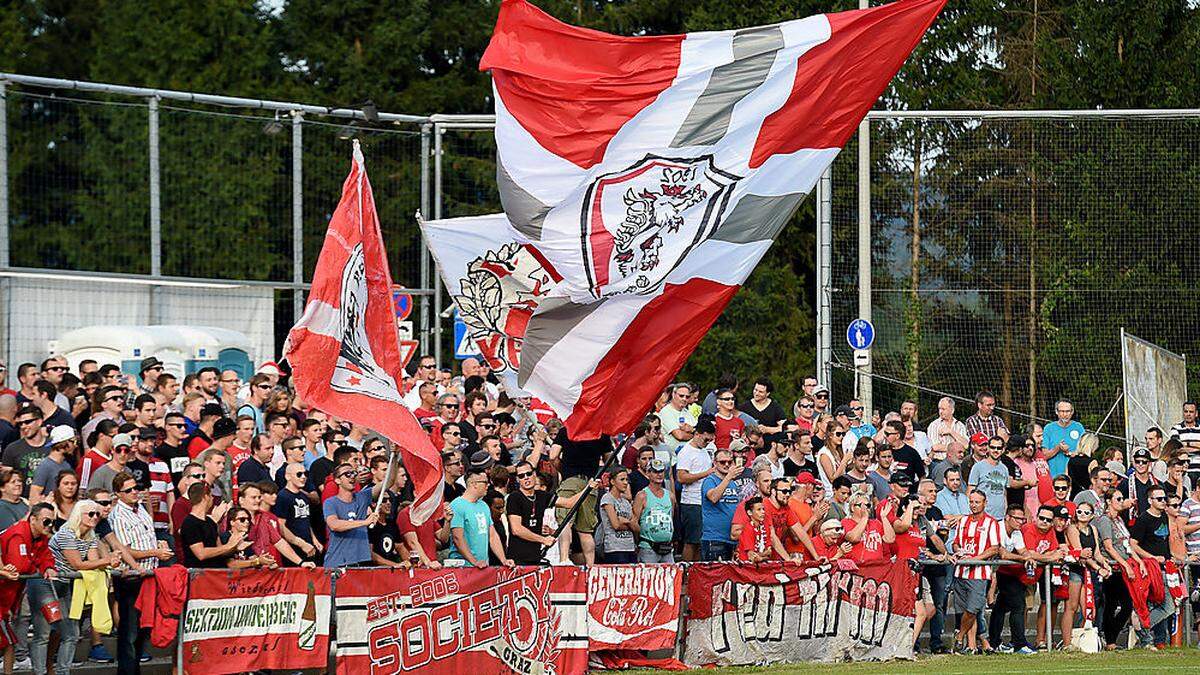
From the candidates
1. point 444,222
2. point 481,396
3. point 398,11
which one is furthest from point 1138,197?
point 398,11

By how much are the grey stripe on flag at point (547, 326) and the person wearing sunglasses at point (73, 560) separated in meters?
3.67

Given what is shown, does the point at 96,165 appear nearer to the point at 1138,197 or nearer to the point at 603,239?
the point at 1138,197

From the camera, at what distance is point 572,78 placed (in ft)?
47.6

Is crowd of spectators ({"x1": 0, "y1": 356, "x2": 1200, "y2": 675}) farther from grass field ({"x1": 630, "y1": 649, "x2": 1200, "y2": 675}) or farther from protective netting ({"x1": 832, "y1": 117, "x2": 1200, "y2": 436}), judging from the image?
protective netting ({"x1": 832, "y1": 117, "x2": 1200, "y2": 436})

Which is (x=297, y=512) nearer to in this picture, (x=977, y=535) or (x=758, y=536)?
(x=758, y=536)

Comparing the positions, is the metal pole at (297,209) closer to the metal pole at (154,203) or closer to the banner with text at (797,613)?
the metal pole at (154,203)

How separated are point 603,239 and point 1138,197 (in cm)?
1572

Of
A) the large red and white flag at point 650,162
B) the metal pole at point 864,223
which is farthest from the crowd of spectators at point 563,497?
the metal pole at point 864,223

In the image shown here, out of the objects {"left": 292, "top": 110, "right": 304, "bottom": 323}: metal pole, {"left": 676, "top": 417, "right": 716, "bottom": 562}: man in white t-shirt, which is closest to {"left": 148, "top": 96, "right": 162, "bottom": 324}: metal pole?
{"left": 292, "top": 110, "right": 304, "bottom": 323}: metal pole

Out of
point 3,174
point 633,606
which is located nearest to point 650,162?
point 633,606

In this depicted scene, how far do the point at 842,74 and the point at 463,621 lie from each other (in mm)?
5567

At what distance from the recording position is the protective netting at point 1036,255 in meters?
27.5

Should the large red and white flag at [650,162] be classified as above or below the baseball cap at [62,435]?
above

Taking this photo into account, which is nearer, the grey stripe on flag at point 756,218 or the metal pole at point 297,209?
the grey stripe on flag at point 756,218
